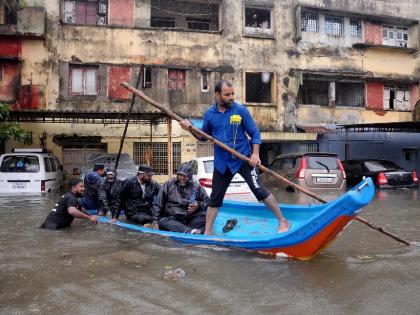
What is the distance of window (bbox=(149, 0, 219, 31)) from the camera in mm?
21656

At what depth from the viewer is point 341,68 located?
23.1m

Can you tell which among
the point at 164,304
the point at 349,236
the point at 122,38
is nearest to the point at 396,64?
the point at 122,38

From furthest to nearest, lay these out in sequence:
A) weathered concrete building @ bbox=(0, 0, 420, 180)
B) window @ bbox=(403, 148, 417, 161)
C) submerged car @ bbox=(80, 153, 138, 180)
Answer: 1. window @ bbox=(403, 148, 417, 161)
2. weathered concrete building @ bbox=(0, 0, 420, 180)
3. submerged car @ bbox=(80, 153, 138, 180)

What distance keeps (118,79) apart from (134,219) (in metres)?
13.5

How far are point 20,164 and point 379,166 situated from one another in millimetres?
12128

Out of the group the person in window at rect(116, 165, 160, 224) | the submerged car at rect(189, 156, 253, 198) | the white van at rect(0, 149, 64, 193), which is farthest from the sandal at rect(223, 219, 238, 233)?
the white van at rect(0, 149, 64, 193)

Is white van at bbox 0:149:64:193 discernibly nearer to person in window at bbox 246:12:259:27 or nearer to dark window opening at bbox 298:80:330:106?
person in window at bbox 246:12:259:27

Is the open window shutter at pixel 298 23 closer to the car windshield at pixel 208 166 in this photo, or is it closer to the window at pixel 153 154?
the window at pixel 153 154

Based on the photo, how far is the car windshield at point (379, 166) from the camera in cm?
1627

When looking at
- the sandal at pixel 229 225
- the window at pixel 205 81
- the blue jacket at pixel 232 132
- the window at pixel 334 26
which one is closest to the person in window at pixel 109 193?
the sandal at pixel 229 225

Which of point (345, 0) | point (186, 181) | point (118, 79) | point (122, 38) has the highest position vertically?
point (345, 0)

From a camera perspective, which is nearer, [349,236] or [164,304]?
[164,304]

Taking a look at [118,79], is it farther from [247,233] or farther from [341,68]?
[247,233]

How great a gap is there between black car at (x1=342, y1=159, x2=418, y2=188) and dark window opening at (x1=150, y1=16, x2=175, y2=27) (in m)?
11.1
